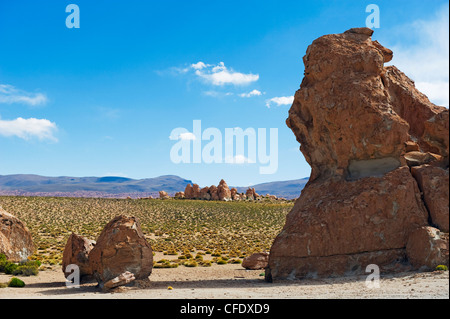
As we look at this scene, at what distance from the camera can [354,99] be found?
16.8 meters

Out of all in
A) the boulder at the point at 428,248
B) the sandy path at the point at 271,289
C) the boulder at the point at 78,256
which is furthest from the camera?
the boulder at the point at 78,256

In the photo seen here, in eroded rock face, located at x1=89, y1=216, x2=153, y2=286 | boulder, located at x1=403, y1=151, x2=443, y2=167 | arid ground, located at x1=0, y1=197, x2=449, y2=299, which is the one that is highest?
boulder, located at x1=403, y1=151, x2=443, y2=167

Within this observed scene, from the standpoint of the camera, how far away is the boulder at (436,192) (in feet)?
50.3

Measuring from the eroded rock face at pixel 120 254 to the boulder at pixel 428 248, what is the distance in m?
11.1

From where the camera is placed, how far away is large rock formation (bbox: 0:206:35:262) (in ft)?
72.5

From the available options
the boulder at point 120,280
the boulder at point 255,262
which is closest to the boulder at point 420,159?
the boulder at point 255,262

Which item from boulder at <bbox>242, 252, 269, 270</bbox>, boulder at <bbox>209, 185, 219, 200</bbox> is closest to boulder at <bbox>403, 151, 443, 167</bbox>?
boulder at <bbox>242, 252, 269, 270</bbox>

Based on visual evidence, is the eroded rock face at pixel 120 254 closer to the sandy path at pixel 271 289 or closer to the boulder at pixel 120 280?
the boulder at pixel 120 280

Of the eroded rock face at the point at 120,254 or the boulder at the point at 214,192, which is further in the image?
the boulder at the point at 214,192

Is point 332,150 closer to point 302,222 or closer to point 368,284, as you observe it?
point 302,222

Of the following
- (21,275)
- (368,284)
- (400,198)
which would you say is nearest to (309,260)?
(368,284)

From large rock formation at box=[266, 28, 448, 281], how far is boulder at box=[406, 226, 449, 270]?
564 mm

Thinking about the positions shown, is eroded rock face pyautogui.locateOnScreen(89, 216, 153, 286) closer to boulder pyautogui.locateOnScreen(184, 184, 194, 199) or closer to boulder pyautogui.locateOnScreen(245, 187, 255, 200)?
boulder pyautogui.locateOnScreen(184, 184, 194, 199)
